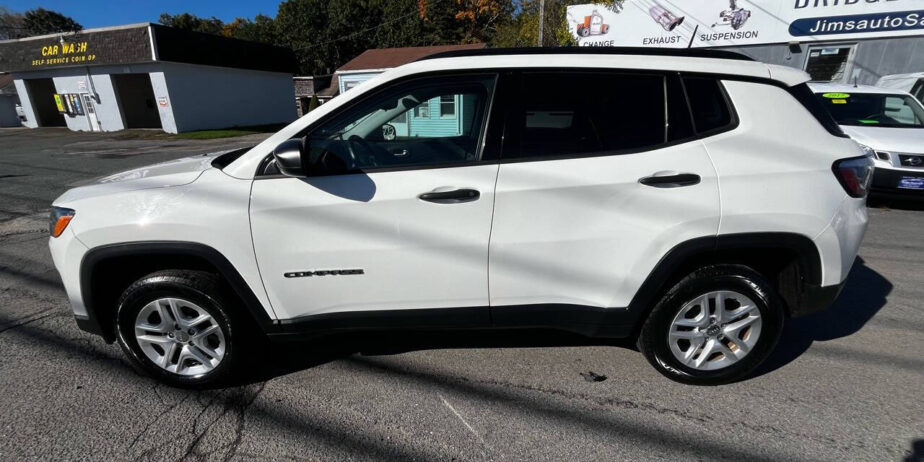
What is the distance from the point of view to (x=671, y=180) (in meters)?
Result: 2.19

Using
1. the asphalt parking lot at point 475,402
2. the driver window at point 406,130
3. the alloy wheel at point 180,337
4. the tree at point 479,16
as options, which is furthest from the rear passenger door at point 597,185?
the tree at point 479,16

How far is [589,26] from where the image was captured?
1559 centimetres

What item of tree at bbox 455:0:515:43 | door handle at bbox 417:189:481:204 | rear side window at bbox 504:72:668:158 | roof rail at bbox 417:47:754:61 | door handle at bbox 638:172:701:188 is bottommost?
door handle at bbox 417:189:481:204

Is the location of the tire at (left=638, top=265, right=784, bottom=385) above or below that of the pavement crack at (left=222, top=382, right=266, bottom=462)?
above

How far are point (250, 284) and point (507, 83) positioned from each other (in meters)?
1.77

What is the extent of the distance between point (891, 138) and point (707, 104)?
6.16 metres

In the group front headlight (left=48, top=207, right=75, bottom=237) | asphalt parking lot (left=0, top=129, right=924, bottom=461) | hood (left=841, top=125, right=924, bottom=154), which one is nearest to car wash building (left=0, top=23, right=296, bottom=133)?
asphalt parking lot (left=0, top=129, right=924, bottom=461)

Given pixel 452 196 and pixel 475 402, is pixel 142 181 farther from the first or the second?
pixel 475 402

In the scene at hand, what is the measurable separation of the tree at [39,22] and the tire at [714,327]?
75.1 m

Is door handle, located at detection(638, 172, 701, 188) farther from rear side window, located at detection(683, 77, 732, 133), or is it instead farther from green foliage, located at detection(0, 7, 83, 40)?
green foliage, located at detection(0, 7, 83, 40)

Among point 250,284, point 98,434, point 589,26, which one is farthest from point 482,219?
point 589,26

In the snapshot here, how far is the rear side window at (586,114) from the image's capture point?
2.26 metres

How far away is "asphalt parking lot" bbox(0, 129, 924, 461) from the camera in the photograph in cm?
208

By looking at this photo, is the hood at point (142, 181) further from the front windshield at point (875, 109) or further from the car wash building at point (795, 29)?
the car wash building at point (795, 29)
